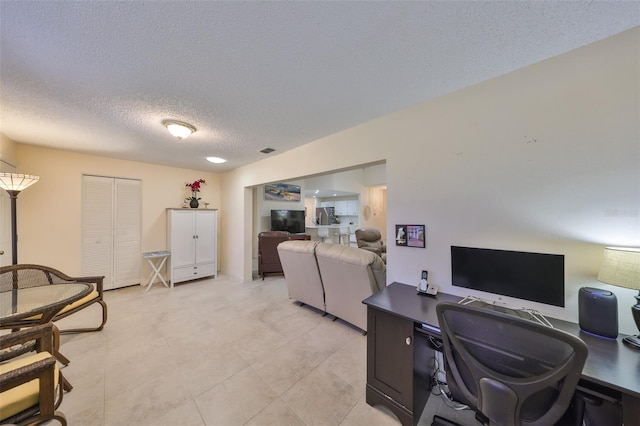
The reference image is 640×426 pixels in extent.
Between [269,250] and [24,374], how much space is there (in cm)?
363

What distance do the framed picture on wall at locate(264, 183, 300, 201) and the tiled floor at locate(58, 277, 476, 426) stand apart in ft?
11.3

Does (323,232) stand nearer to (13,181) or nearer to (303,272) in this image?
(303,272)

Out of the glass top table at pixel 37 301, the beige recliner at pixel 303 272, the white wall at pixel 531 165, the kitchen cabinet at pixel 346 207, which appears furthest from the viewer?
the kitchen cabinet at pixel 346 207

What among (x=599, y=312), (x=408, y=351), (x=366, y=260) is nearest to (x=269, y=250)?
(x=366, y=260)

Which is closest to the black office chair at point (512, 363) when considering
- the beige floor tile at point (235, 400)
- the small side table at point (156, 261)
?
the beige floor tile at point (235, 400)

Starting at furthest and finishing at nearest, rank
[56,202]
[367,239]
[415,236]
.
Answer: [367,239] → [56,202] → [415,236]

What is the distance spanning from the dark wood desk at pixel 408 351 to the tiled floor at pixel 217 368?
0.54 feet

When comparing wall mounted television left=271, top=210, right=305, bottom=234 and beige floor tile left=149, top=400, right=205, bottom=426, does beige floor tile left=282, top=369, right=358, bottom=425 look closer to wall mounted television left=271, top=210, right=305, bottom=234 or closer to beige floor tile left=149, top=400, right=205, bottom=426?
beige floor tile left=149, top=400, right=205, bottom=426

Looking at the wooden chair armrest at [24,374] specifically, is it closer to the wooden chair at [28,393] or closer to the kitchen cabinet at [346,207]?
the wooden chair at [28,393]

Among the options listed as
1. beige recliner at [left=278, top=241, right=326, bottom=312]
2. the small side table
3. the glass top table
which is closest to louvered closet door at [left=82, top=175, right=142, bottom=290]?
the small side table

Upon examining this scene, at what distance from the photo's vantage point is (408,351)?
56.3 inches

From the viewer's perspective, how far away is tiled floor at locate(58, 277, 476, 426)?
1510 mm

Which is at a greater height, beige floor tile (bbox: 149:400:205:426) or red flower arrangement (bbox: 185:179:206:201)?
red flower arrangement (bbox: 185:179:206:201)

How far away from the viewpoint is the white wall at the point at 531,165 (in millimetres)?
1250
